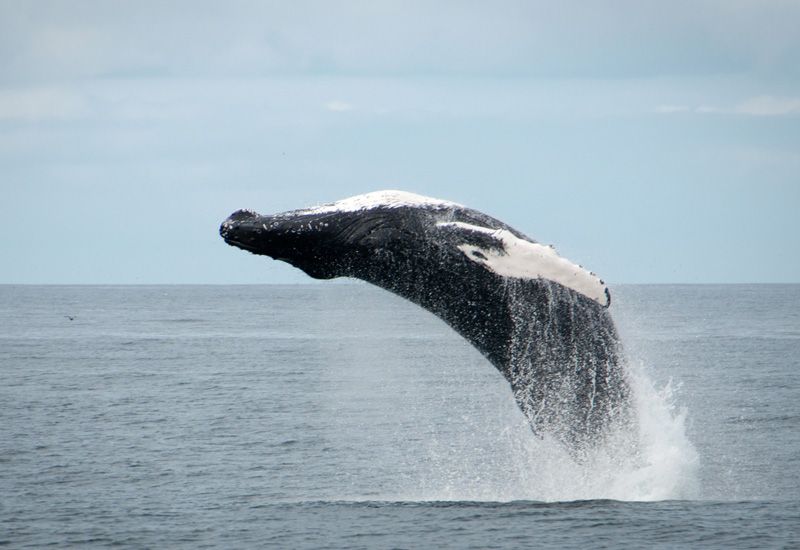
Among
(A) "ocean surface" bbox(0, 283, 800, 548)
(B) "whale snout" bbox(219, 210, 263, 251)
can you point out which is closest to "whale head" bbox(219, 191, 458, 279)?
(B) "whale snout" bbox(219, 210, 263, 251)

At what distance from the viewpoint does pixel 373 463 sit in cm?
2103

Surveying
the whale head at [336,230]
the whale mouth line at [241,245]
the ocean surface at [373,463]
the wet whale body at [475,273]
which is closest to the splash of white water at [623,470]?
the ocean surface at [373,463]

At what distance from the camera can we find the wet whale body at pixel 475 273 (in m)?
13.1

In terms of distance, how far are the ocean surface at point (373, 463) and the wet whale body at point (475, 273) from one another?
103 centimetres

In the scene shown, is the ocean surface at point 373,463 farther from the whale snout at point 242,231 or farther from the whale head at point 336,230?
the whale snout at point 242,231

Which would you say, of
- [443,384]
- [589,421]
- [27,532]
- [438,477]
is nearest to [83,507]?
[27,532]

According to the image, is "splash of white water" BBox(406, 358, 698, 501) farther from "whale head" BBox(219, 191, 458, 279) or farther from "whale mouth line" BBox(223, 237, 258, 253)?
"whale mouth line" BBox(223, 237, 258, 253)

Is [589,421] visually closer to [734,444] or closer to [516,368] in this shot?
[516,368]

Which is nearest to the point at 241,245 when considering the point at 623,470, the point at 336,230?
the point at 336,230

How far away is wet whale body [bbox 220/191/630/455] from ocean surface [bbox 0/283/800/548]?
103 cm

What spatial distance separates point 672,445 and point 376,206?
5440mm

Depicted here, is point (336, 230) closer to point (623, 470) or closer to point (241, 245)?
point (241, 245)

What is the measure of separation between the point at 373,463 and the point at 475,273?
8.68 metres

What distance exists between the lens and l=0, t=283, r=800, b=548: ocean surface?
14.1 meters
